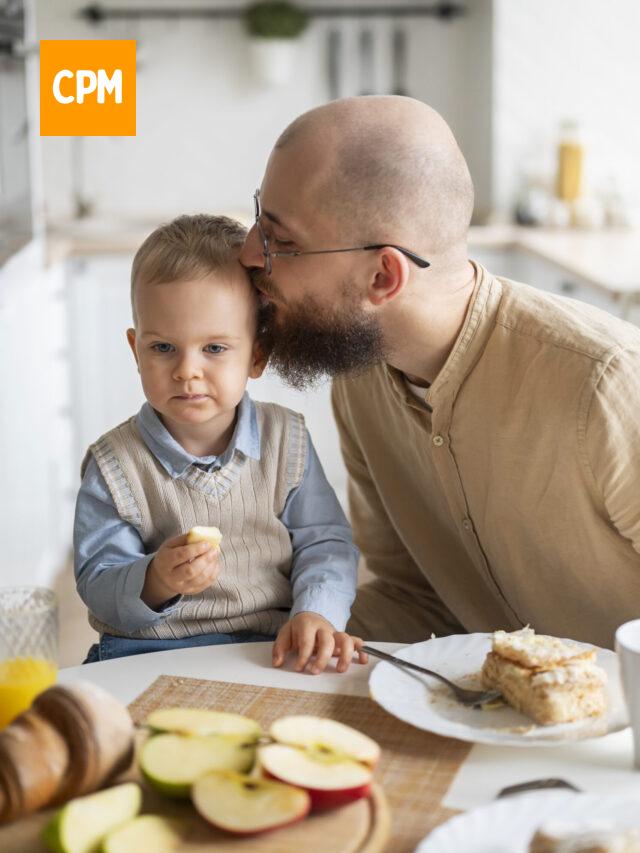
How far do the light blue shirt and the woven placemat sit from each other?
0.19 metres

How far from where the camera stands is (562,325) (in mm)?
1625

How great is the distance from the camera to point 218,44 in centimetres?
483

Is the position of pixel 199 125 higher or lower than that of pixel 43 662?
higher

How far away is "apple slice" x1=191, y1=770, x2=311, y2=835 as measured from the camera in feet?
2.91

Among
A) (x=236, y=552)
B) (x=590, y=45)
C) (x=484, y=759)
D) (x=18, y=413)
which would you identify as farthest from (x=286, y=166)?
(x=590, y=45)

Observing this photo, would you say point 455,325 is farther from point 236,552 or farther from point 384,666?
point 384,666

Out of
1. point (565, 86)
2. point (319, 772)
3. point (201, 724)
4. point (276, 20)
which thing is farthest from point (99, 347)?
point (319, 772)

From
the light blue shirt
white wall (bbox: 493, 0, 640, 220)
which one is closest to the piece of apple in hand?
the light blue shirt

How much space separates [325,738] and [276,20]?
4.11 m

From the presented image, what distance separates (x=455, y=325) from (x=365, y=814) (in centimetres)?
89

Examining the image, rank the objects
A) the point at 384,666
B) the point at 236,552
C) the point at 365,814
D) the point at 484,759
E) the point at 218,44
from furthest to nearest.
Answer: the point at 218,44
the point at 236,552
the point at 384,666
the point at 484,759
the point at 365,814

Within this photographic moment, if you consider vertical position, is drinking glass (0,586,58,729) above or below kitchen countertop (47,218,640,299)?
below

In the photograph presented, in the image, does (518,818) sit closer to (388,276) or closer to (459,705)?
(459,705)

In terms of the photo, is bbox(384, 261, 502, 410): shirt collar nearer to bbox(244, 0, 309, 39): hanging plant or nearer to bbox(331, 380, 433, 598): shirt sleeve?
bbox(331, 380, 433, 598): shirt sleeve
